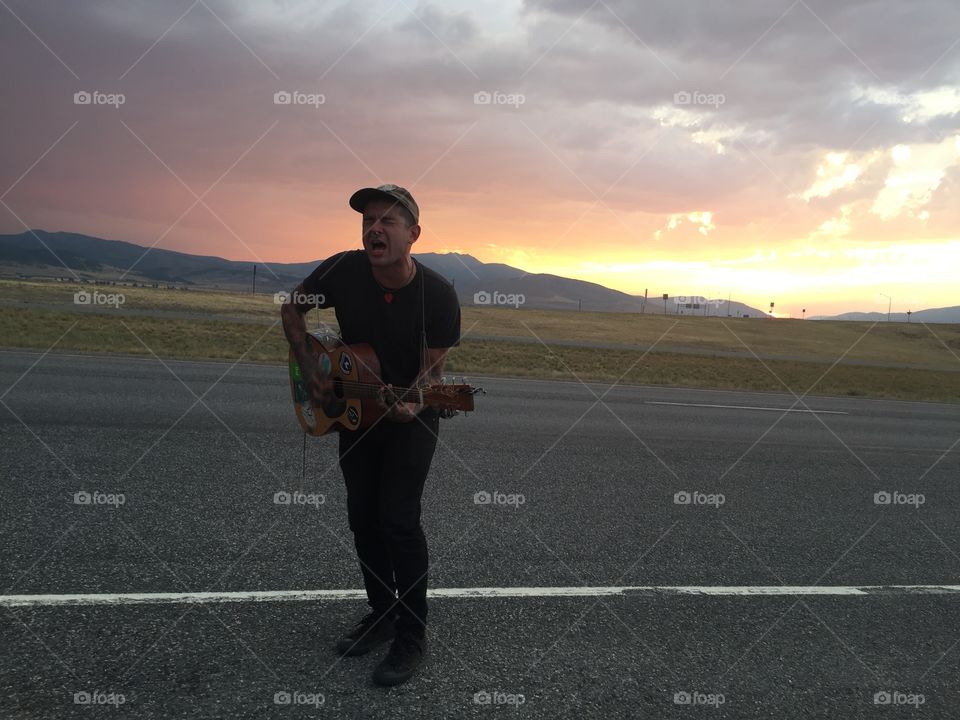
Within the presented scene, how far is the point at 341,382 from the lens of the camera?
11.7 feet

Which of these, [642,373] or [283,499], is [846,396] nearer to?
[642,373]

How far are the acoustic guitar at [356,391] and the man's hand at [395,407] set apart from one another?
2 centimetres

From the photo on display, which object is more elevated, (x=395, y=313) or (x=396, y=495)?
(x=395, y=313)

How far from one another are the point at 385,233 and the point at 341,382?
2.59ft

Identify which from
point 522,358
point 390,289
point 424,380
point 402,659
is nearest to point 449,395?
point 424,380

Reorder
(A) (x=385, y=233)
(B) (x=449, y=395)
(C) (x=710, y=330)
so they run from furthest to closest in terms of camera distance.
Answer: (C) (x=710, y=330), (B) (x=449, y=395), (A) (x=385, y=233)

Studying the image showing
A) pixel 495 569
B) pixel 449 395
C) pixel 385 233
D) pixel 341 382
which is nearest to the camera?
pixel 385 233

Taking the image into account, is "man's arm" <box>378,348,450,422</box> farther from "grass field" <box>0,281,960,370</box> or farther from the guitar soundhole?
"grass field" <box>0,281,960,370</box>

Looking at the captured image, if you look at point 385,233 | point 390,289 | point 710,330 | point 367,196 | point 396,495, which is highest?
point 710,330

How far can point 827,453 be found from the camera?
30.6 feet

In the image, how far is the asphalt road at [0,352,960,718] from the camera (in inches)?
126

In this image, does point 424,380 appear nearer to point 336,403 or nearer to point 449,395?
point 449,395

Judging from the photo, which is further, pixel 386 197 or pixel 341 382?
pixel 341 382

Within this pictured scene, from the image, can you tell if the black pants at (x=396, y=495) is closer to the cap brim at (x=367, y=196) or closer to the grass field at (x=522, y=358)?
the cap brim at (x=367, y=196)
